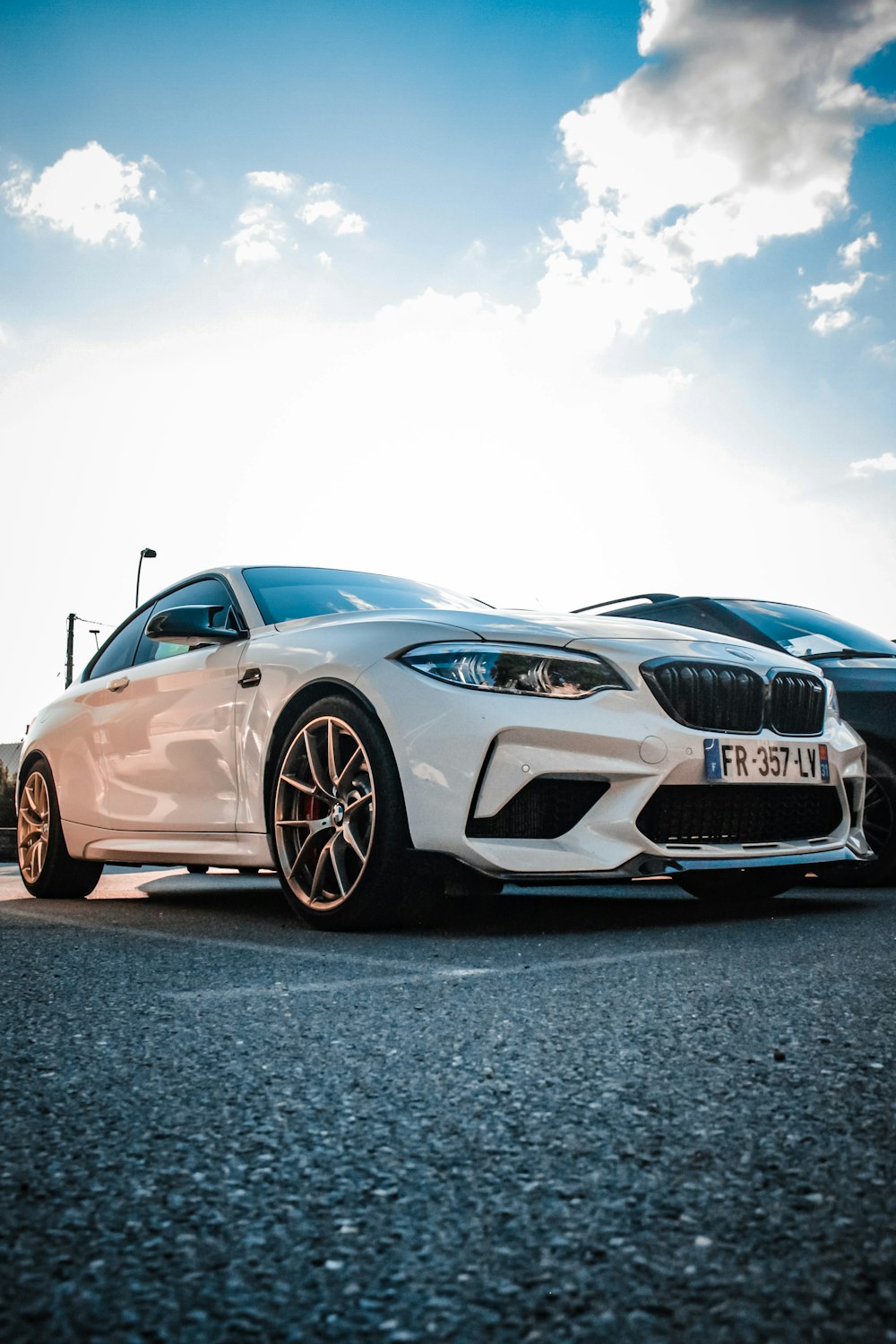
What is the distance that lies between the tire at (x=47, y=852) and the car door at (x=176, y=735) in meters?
0.68

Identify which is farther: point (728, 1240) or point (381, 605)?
point (381, 605)

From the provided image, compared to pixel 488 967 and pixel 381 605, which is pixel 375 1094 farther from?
pixel 381 605

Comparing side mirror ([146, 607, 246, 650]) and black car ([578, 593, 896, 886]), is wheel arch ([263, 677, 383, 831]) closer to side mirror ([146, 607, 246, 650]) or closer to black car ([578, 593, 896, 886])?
side mirror ([146, 607, 246, 650])

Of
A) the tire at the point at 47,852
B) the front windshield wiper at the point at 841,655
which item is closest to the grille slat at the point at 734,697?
the front windshield wiper at the point at 841,655

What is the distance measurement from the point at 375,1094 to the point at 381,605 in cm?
335

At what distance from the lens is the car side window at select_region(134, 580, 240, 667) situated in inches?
213

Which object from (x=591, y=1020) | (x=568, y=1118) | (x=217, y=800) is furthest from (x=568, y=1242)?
(x=217, y=800)

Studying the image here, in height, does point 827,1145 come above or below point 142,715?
below

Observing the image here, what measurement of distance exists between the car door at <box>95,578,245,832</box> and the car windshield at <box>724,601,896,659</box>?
8.95 feet

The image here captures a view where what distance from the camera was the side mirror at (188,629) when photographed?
4.78m

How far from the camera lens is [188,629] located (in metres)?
4.78

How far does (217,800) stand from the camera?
15.4 feet

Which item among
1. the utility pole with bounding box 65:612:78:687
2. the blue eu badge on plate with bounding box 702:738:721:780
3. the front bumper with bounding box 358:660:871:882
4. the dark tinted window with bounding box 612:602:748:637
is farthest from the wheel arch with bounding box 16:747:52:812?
the utility pole with bounding box 65:612:78:687

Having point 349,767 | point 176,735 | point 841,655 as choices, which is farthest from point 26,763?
point 841,655
